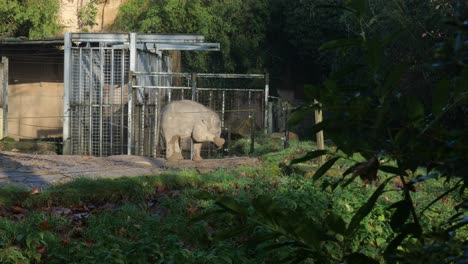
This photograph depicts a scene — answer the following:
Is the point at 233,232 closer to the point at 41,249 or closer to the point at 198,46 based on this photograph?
the point at 41,249

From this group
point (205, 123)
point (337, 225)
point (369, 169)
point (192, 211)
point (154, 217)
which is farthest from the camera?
point (205, 123)

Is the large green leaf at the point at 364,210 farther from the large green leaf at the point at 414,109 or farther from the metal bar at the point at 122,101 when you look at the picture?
the metal bar at the point at 122,101

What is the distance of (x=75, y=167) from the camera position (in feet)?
46.7

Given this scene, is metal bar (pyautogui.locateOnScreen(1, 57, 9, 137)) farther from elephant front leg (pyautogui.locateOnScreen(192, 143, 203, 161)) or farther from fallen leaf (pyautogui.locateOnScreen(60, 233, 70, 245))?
fallen leaf (pyautogui.locateOnScreen(60, 233, 70, 245))

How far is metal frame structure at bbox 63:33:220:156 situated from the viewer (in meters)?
21.5

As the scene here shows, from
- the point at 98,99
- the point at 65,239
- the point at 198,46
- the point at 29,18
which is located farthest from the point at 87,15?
the point at 65,239

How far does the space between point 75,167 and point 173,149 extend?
3063mm

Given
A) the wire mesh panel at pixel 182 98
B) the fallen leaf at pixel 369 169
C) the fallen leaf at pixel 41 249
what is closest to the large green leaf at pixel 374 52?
the fallen leaf at pixel 369 169

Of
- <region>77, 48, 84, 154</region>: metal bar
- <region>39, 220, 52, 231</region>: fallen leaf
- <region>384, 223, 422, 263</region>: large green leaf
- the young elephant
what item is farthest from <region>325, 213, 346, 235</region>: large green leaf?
<region>77, 48, 84, 154</region>: metal bar

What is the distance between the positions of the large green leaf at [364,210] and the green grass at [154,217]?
2.61m

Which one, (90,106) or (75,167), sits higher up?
(90,106)

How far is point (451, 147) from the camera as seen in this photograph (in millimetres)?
1832

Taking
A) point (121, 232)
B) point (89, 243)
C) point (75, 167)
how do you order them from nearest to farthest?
point (89, 243) → point (121, 232) → point (75, 167)

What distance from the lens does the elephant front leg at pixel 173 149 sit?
1672cm
